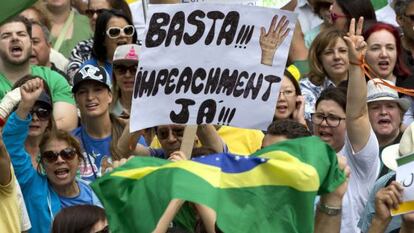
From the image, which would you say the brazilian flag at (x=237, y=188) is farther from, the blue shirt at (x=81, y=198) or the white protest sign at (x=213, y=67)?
the blue shirt at (x=81, y=198)

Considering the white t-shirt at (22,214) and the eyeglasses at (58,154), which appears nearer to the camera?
the white t-shirt at (22,214)

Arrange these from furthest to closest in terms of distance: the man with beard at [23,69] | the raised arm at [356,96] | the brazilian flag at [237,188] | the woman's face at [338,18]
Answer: the woman's face at [338,18], the man with beard at [23,69], the raised arm at [356,96], the brazilian flag at [237,188]

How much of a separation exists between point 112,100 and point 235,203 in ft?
13.3

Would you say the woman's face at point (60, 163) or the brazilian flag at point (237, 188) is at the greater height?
the brazilian flag at point (237, 188)

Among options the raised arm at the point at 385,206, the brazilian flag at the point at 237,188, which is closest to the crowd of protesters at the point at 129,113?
the raised arm at the point at 385,206

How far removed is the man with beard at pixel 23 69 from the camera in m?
12.0

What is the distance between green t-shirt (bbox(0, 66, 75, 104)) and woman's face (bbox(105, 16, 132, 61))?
1.97 ft

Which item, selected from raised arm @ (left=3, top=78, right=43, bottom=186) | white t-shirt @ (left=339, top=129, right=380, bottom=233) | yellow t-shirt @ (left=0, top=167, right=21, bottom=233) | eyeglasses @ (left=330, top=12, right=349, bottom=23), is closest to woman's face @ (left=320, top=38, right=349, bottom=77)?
eyeglasses @ (left=330, top=12, right=349, bottom=23)

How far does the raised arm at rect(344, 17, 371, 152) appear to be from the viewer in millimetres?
10094

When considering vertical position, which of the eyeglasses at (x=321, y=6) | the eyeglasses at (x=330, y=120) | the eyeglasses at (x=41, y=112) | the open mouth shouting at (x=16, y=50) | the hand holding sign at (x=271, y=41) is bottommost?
the eyeglasses at (x=41, y=112)

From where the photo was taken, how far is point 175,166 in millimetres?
8281

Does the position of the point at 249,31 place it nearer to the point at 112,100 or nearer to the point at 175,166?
the point at 175,166

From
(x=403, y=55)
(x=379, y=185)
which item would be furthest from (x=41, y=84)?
(x=403, y=55)

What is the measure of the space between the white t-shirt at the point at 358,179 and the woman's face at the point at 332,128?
46 cm
